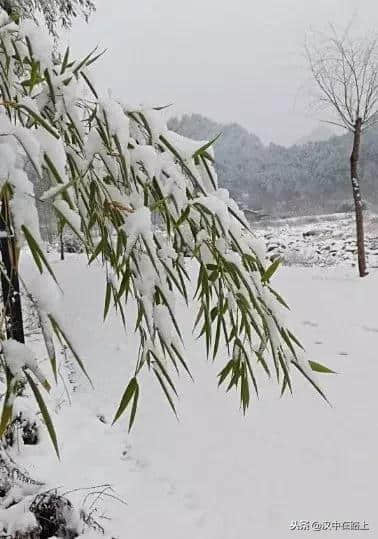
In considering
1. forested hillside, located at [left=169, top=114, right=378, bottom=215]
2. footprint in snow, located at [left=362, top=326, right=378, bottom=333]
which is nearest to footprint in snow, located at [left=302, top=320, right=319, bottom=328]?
footprint in snow, located at [left=362, top=326, right=378, bottom=333]

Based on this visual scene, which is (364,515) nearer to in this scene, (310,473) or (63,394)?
(310,473)

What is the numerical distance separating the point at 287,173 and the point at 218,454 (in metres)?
29.4

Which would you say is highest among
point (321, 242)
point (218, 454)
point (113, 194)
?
point (113, 194)

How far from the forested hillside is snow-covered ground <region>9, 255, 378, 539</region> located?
2194cm

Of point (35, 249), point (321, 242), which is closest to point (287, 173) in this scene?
point (321, 242)

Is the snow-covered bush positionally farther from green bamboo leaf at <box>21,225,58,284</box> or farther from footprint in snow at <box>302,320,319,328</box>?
footprint in snow at <box>302,320,319,328</box>

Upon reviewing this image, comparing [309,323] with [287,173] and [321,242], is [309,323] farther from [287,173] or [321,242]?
[287,173]

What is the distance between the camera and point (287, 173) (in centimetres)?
3092

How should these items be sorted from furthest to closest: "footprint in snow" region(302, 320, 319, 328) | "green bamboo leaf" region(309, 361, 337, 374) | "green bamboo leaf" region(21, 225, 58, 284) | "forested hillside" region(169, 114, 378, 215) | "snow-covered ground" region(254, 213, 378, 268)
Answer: "forested hillside" region(169, 114, 378, 215), "snow-covered ground" region(254, 213, 378, 268), "footprint in snow" region(302, 320, 319, 328), "green bamboo leaf" region(309, 361, 337, 374), "green bamboo leaf" region(21, 225, 58, 284)

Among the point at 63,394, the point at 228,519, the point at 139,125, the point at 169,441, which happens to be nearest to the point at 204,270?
the point at 139,125

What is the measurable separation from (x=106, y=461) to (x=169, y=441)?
65 cm

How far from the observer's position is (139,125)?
3.04 ft

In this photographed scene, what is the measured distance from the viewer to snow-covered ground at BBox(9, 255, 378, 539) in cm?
301

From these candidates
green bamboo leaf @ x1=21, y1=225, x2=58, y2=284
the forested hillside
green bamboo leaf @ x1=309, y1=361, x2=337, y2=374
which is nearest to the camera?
green bamboo leaf @ x1=21, y1=225, x2=58, y2=284
